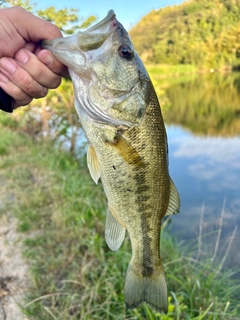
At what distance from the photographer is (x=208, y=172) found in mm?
9102

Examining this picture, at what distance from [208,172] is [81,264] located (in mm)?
6283

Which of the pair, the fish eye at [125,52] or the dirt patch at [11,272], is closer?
the fish eye at [125,52]

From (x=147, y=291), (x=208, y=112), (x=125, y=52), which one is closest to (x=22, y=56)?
(x=125, y=52)

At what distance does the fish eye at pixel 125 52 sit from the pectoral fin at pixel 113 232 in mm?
812

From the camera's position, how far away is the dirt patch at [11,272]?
296 cm

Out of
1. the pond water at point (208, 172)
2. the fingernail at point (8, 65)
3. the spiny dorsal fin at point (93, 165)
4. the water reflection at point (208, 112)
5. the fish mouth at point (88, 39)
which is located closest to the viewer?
the fish mouth at point (88, 39)

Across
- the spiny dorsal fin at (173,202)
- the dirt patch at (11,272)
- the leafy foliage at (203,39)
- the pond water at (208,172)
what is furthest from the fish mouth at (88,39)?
the leafy foliage at (203,39)

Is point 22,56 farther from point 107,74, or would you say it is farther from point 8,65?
point 107,74

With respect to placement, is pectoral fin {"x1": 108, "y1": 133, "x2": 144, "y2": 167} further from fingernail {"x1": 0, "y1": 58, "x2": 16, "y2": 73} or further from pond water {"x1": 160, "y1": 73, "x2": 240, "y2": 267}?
pond water {"x1": 160, "y1": 73, "x2": 240, "y2": 267}

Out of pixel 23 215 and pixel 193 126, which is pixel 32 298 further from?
pixel 193 126

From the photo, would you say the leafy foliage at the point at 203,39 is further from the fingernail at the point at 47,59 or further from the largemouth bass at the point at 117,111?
the largemouth bass at the point at 117,111

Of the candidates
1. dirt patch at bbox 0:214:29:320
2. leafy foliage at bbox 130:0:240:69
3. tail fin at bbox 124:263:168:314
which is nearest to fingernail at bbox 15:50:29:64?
tail fin at bbox 124:263:168:314

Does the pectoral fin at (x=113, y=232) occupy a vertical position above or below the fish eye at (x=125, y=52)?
below

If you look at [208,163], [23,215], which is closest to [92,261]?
[23,215]
